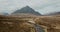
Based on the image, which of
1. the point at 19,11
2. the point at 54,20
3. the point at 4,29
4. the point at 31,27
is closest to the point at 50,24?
the point at 54,20

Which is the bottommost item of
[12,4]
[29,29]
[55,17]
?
[29,29]

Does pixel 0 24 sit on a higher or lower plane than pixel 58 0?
lower

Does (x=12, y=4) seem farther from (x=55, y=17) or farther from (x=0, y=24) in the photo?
(x=55, y=17)

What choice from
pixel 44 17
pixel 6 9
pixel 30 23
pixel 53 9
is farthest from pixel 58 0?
pixel 6 9

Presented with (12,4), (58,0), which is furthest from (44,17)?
(12,4)

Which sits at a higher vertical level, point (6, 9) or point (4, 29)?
point (6, 9)

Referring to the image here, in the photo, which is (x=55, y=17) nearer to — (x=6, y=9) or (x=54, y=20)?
(x=54, y=20)

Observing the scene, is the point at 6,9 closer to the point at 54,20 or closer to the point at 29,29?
the point at 29,29
